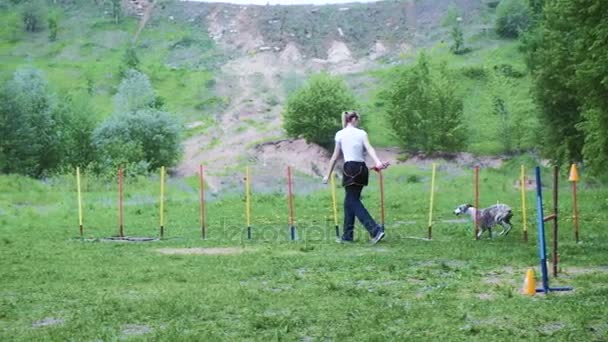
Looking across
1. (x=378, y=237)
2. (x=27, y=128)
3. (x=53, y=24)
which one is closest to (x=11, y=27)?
(x=53, y=24)

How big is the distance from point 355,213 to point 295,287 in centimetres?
526

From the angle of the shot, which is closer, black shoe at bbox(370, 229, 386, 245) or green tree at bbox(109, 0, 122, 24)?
black shoe at bbox(370, 229, 386, 245)

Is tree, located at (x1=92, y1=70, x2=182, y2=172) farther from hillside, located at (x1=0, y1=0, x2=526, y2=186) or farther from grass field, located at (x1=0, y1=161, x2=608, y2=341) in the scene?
grass field, located at (x1=0, y1=161, x2=608, y2=341)

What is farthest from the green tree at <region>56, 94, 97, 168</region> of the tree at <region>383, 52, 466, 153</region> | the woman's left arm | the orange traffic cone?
the orange traffic cone

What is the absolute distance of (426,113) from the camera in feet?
208

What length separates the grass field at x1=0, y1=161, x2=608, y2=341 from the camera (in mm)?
6504

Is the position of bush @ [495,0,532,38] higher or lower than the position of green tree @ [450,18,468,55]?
higher

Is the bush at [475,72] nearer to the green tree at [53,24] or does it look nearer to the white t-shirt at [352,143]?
the green tree at [53,24]

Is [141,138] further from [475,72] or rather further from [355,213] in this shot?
[355,213]

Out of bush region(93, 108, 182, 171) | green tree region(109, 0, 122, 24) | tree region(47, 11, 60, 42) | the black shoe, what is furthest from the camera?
green tree region(109, 0, 122, 24)

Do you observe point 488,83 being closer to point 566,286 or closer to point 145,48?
point 145,48

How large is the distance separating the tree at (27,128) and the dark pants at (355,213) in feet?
159

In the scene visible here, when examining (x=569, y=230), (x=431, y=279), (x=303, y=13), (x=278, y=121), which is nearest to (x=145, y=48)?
(x=303, y=13)

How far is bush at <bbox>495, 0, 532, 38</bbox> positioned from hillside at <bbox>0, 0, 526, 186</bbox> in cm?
217
